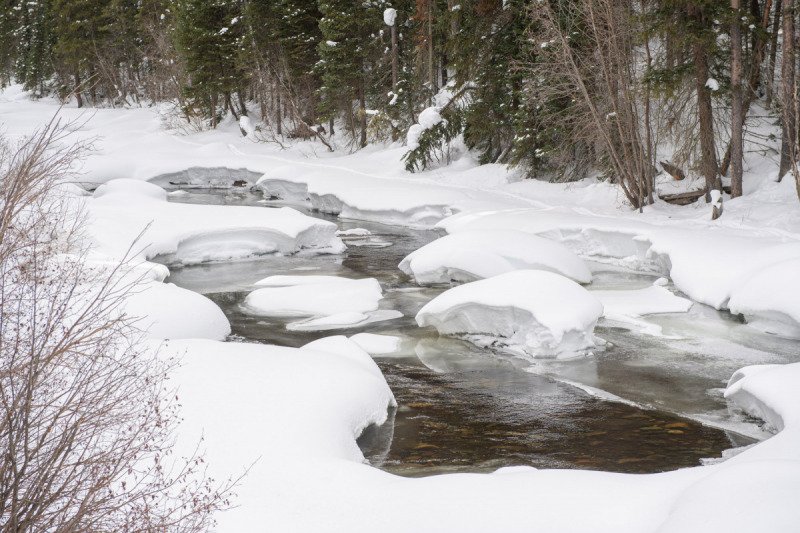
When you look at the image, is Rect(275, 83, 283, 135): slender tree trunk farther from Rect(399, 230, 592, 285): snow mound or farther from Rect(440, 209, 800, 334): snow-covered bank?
Rect(399, 230, 592, 285): snow mound

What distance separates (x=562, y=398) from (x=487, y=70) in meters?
15.9

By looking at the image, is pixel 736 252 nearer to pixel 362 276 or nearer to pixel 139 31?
pixel 362 276

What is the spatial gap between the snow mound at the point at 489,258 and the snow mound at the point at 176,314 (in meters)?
3.89

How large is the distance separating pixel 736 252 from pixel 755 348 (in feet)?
9.63

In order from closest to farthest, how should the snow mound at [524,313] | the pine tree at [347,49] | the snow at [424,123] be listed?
1. the snow mound at [524,313]
2. the snow at [424,123]
3. the pine tree at [347,49]

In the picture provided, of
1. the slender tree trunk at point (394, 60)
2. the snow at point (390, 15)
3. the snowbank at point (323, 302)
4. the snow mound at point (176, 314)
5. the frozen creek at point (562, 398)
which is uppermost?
the snow at point (390, 15)

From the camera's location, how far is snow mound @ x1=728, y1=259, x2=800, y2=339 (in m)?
9.99

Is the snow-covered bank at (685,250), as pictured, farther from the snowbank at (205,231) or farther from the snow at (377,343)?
the snow at (377,343)

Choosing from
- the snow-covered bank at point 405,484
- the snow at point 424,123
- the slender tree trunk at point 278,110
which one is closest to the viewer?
the snow-covered bank at point 405,484

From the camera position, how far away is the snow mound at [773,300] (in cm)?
999

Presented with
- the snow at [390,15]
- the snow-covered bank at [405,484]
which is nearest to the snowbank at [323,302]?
the snow-covered bank at [405,484]

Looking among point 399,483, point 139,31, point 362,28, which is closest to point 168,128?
point 139,31

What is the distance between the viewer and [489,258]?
42.2ft

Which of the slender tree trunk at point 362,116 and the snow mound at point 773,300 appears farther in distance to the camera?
the slender tree trunk at point 362,116
